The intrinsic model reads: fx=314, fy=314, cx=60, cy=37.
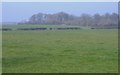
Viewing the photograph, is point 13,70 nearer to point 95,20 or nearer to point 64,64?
point 64,64

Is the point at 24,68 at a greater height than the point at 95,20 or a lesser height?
lesser

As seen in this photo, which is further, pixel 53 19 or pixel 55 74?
pixel 53 19

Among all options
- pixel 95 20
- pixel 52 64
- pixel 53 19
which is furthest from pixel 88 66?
pixel 53 19

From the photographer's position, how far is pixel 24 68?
12.3 metres

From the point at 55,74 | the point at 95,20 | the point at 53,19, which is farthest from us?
the point at 53,19

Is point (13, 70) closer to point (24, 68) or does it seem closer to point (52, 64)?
point (24, 68)

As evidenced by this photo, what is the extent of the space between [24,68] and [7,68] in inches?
26.0

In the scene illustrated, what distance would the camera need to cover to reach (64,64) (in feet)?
45.4

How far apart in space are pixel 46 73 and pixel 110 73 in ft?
7.58

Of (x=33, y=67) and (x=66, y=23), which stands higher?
(x=66, y=23)

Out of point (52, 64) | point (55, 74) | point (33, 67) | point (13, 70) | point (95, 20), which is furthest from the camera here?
point (95, 20)

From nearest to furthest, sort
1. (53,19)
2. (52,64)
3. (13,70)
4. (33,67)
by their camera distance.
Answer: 1. (13,70)
2. (33,67)
3. (52,64)
4. (53,19)

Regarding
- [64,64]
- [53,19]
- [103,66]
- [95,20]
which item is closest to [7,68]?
[64,64]

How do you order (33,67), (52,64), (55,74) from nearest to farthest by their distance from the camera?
(55,74)
(33,67)
(52,64)
